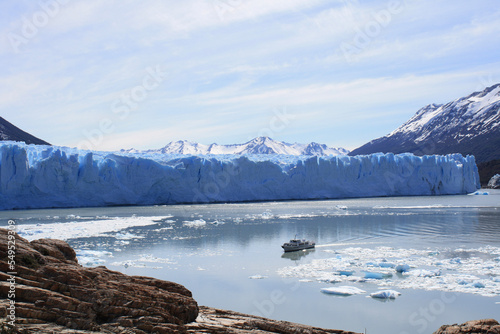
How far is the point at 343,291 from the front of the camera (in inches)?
360

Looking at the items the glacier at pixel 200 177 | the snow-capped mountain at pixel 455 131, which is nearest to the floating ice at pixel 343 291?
the glacier at pixel 200 177

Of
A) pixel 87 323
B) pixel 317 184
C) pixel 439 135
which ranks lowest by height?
pixel 87 323

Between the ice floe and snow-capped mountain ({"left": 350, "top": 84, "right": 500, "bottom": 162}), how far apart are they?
264 feet

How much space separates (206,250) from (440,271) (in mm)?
7059

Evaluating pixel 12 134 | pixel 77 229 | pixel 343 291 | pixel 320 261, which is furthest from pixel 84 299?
pixel 12 134

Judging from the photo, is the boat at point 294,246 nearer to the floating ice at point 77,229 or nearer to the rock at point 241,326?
the floating ice at point 77,229

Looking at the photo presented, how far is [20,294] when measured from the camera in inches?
182

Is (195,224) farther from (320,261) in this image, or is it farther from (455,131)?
(455,131)

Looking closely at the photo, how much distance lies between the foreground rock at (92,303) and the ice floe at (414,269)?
4.82 m

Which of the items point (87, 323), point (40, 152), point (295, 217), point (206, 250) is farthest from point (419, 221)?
point (40, 152)

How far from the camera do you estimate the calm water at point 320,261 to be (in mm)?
8078

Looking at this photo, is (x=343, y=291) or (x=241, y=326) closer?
(x=241, y=326)

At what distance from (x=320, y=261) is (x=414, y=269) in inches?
102

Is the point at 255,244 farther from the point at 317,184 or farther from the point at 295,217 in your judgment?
the point at 317,184
